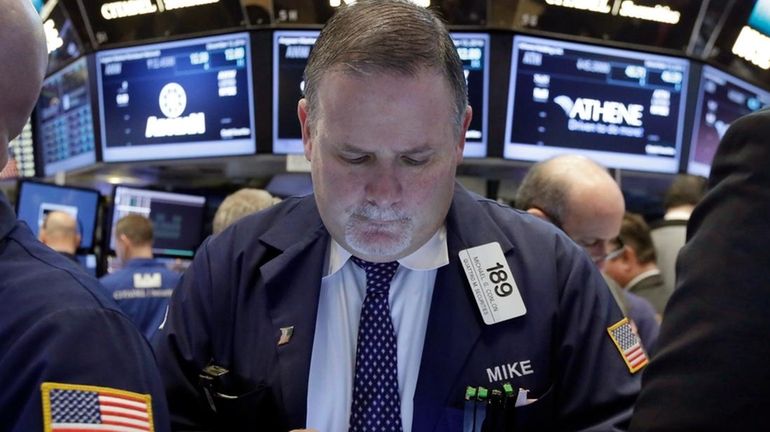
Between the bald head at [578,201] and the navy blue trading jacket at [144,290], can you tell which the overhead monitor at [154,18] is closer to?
the navy blue trading jacket at [144,290]

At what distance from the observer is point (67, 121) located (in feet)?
13.8

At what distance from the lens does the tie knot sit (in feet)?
5.36

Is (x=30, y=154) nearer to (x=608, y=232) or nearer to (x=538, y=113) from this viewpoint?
(x=538, y=113)

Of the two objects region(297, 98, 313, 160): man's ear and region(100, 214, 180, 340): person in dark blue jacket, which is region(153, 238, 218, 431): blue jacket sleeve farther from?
region(100, 214, 180, 340): person in dark blue jacket

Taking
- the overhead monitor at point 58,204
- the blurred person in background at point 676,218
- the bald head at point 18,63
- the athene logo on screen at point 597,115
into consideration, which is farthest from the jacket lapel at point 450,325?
the overhead monitor at point 58,204

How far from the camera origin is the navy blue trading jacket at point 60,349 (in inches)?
38.7

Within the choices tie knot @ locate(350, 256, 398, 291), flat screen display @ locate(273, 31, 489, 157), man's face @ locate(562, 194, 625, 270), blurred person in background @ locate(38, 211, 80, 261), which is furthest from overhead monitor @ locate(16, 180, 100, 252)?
tie knot @ locate(350, 256, 398, 291)

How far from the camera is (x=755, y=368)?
27.8 inches

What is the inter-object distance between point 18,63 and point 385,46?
0.60 meters

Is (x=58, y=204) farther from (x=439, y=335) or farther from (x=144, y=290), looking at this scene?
(x=439, y=335)

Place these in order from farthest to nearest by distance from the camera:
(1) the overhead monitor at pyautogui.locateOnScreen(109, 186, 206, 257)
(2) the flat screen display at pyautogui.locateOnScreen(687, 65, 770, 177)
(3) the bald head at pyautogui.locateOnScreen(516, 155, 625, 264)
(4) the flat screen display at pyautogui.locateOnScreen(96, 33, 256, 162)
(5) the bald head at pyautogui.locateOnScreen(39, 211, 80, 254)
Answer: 1. (1) the overhead monitor at pyautogui.locateOnScreen(109, 186, 206, 257)
2. (5) the bald head at pyautogui.locateOnScreen(39, 211, 80, 254)
3. (2) the flat screen display at pyautogui.locateOnScreen(687, 65, 770, 177)
4. (4) the flat screen display at pyautogui.locateOnScreen(96, 33, 256, 162)
5. (3) the bald head at pyautogui.locateOnScreen(516, 155, 625, 264)

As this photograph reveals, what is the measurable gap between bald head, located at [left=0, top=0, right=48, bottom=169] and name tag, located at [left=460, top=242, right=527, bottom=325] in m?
0.82

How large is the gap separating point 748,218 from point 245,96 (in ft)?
10.2

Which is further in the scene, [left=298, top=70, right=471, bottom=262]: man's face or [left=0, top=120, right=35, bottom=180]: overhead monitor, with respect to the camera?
[left=0, top=120, right=35, bottom=180]: overhead monitor
